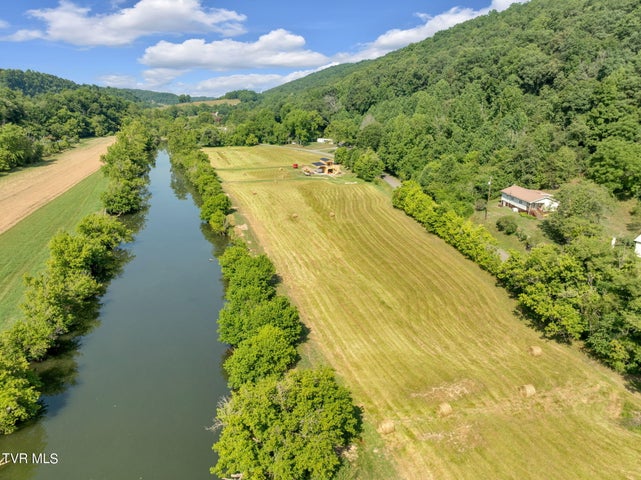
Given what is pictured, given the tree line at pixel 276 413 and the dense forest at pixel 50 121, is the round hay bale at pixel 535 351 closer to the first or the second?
the tree line at pixel 276 413

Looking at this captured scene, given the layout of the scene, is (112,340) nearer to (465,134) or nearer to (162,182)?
(162,182)

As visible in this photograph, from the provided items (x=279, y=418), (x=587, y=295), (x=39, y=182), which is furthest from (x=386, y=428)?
(x=39, y=182)

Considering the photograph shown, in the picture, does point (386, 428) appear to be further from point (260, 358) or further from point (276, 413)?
point (260, 358)

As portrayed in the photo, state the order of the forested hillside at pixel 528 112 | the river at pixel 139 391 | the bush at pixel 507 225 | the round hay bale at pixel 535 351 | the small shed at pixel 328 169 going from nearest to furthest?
1. the river at pixel 139 391
2. the round hay bale at pixel 535 351
3. the bush at pixel 507 225
4. the forested hillside at pixel 528 112
5. the small shed at pixel 328 169

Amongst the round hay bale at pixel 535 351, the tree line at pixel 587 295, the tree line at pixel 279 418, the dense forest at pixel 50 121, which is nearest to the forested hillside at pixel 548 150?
the tree line at pixel 587 295

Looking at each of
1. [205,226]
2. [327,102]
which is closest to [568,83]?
[205,226]
